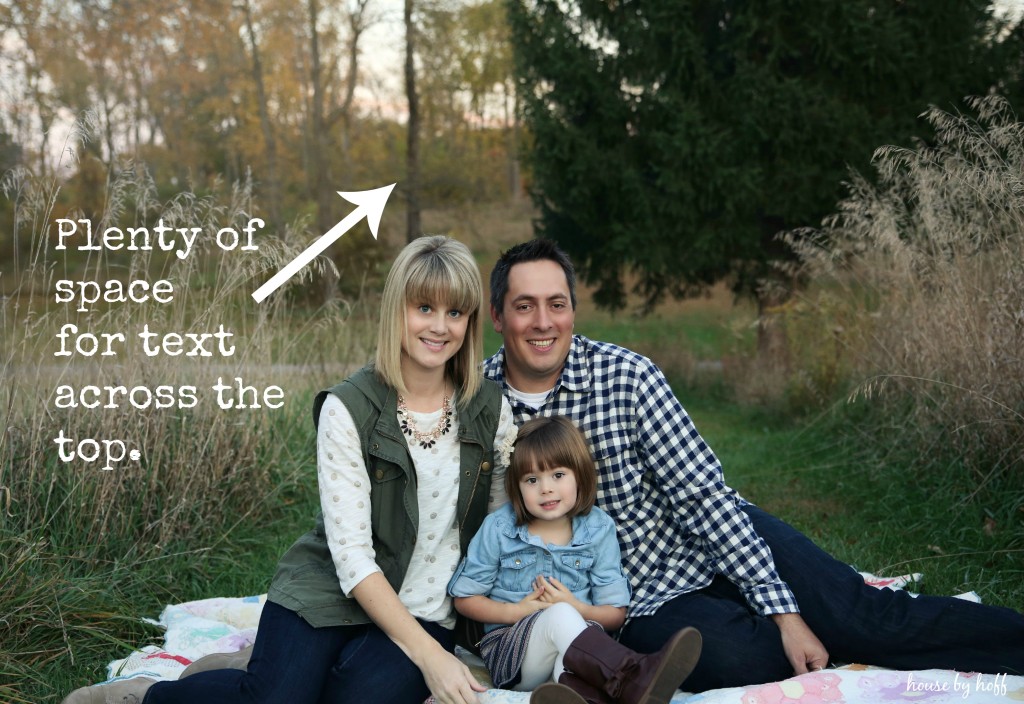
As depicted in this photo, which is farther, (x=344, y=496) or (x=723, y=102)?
(x=723, y=102)

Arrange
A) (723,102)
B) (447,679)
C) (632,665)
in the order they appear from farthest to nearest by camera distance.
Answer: (723,102), (447,679), (632,665)

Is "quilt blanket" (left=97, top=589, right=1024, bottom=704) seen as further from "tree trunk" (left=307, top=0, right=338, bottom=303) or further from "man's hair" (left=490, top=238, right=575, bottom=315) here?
"tree trunk" (left=307, top=0, right=338, bottom=303)

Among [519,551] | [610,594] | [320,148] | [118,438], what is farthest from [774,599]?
[320,148]

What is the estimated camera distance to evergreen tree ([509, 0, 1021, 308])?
10.5m

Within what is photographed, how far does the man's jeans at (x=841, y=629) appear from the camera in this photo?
254 cm

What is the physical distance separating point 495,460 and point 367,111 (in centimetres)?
2020

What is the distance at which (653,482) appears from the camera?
2846 mm

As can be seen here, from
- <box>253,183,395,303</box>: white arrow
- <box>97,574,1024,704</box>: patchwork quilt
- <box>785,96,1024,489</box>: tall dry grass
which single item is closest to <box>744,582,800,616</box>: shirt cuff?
<box>97,574,1024,704</box>: patchwork quilt

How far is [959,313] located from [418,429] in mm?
3107

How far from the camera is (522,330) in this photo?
9.01ft

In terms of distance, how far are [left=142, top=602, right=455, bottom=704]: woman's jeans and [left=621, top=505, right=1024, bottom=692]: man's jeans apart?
72 cm

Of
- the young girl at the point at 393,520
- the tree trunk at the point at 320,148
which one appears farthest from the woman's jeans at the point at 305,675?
the tree trunk at the point at 320,148

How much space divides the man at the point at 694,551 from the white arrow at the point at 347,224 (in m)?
1.19

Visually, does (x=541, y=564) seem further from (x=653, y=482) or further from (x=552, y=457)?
(x=653, y=482)
